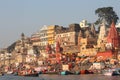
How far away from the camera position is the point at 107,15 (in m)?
110

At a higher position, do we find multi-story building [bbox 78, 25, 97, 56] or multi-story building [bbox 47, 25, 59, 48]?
multi-story building [bbox 47, 25, 59, 48]

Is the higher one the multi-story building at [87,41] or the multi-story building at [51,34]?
the multi-story building at [51,34]

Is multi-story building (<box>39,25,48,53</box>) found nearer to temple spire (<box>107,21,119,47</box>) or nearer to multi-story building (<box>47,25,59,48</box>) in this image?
multi-story building (<box>47,25,59,48</box>)

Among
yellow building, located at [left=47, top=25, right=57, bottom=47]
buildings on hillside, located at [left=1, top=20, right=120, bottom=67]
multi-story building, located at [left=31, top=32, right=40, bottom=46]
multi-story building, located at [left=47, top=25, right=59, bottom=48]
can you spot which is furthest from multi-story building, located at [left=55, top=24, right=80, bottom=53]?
multi-story building, located at [left=31, top=32, right=40, bottom=46]

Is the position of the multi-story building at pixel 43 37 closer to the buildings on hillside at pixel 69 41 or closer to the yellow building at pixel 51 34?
the buildings on hillside at pixel 69 41

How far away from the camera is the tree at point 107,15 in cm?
11019

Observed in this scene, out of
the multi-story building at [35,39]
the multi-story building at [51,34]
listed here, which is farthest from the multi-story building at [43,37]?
the multi-story building at [51,34]

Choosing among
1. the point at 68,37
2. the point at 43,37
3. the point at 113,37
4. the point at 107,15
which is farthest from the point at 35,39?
the point at 113,37

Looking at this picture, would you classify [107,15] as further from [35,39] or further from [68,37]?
[35,39]

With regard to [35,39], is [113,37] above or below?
below

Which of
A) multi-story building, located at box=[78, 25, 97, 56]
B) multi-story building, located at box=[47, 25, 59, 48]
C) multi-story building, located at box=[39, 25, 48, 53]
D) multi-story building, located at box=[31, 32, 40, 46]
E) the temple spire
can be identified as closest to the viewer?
the temple spire

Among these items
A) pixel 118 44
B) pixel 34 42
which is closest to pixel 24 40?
pixel 34 42

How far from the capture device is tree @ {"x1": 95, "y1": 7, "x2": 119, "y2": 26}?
110188 mm

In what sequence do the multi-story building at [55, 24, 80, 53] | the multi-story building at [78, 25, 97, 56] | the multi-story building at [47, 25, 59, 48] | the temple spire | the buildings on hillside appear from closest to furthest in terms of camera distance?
the temple spire < the buildings on hillside < the multi-story building at [78, 25, 97, 56] < the multi-story building at [55, 24, 80, 53] < the multi-story building at [47, 25, 59, 48]
